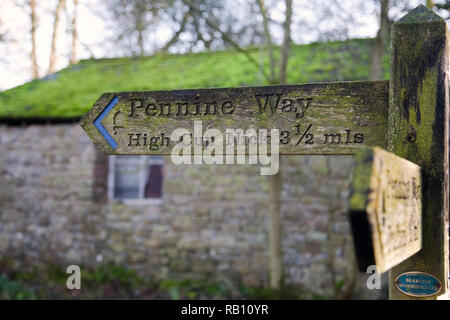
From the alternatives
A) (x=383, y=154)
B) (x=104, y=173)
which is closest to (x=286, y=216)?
(x=104, y=173)

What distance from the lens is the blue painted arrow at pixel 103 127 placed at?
1.95m

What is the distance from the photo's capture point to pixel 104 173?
894 cm

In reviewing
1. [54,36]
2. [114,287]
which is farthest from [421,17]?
[54,36]

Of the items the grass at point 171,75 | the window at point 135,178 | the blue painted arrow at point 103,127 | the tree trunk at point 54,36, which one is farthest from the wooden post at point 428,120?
the tree trunk at point 54,36

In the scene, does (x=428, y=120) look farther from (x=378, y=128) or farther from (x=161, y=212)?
(x=161, y=212)

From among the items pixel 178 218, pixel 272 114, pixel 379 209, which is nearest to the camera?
pixel 379 209

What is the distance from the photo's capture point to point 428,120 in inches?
58.7

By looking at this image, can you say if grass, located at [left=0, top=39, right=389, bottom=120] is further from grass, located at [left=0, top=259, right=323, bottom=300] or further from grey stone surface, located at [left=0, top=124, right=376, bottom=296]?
grass, located at [left=0, top=259, right=323, bottom=300]

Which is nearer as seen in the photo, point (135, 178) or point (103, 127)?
point (103, 127)

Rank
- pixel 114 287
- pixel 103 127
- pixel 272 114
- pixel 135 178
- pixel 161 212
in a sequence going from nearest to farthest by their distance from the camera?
pixel 272 114, pixel 103 127, pixel 114 287, pixel 161 212, pixel 135 178

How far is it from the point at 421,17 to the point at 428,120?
14.3 inches

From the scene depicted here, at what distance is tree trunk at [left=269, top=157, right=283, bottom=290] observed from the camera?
7078 mm

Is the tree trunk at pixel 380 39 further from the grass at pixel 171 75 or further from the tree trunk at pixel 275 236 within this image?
the tree trunk at pixel 275 236

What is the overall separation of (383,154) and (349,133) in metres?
0.63
